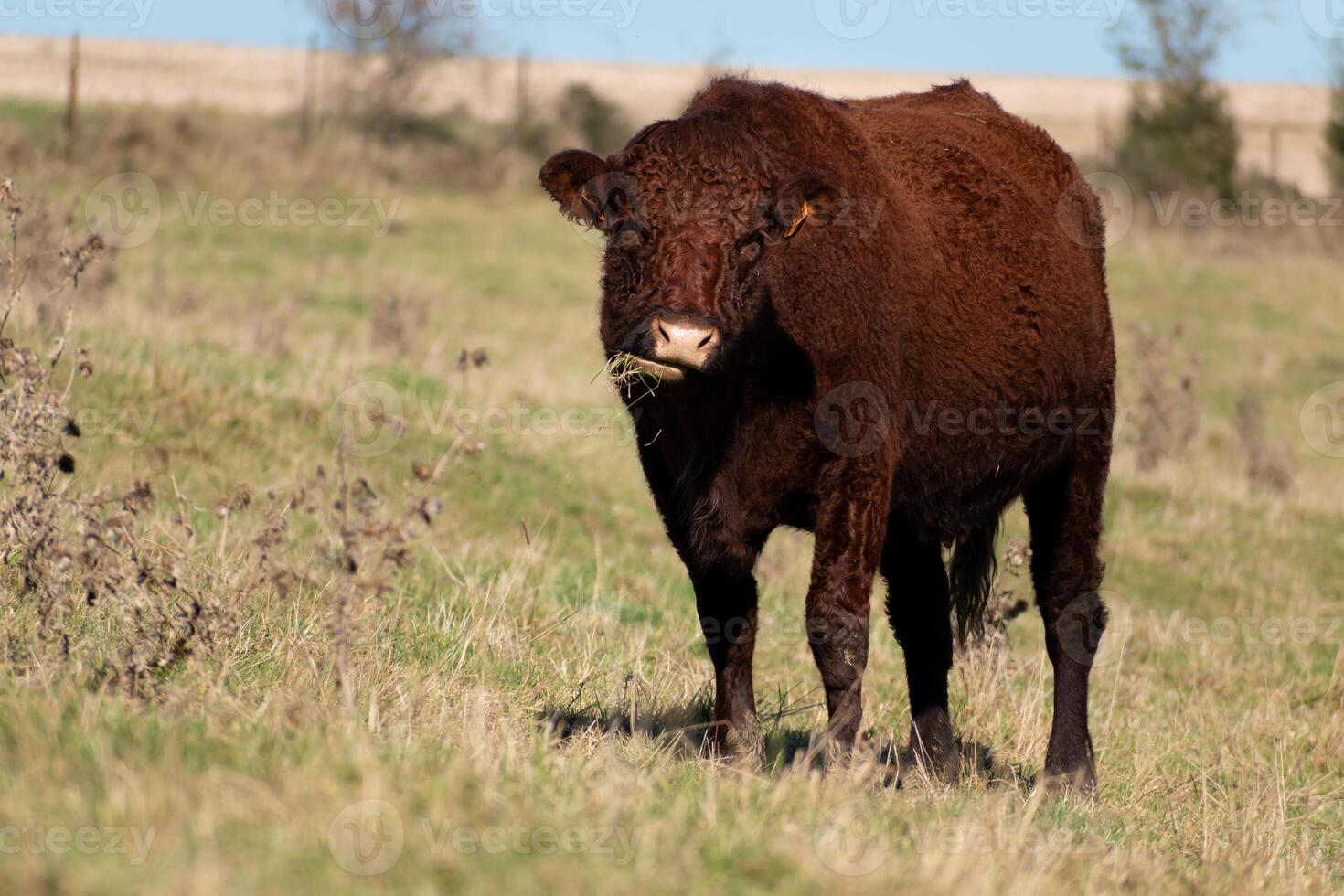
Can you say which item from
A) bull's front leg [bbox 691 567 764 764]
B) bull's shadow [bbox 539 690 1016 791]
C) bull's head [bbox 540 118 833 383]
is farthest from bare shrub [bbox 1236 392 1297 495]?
bull's head [bbox 540 118 833 383]

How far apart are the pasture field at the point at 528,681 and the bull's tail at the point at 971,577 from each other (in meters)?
0.38

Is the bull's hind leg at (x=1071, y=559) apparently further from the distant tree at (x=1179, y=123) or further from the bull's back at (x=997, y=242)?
the distant tree at (x=1179, y=123)

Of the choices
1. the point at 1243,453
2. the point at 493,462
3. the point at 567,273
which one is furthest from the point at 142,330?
the point at 567,273

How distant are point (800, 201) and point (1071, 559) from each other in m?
2.57

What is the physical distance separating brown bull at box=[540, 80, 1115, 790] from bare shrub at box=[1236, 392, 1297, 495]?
858 centimetres

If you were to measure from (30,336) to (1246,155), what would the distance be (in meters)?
44.7

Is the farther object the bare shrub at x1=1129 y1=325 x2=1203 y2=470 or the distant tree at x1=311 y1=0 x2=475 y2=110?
the distant tree at x1=311 y1=0 x2=475 y2=110

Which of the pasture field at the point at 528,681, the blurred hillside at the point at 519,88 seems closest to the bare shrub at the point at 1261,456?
the pasture field at the point at 528,681

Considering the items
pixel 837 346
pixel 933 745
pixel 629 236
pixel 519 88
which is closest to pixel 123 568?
pixel 629 236

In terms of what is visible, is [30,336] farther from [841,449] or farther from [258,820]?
[258,820]

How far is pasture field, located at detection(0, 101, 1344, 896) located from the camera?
2.88m

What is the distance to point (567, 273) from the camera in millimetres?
22281

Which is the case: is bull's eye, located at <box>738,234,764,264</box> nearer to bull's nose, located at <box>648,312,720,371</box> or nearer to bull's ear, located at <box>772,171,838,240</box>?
bull's ear, located at <box>772,171,838,240</box>

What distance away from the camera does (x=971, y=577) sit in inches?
253
